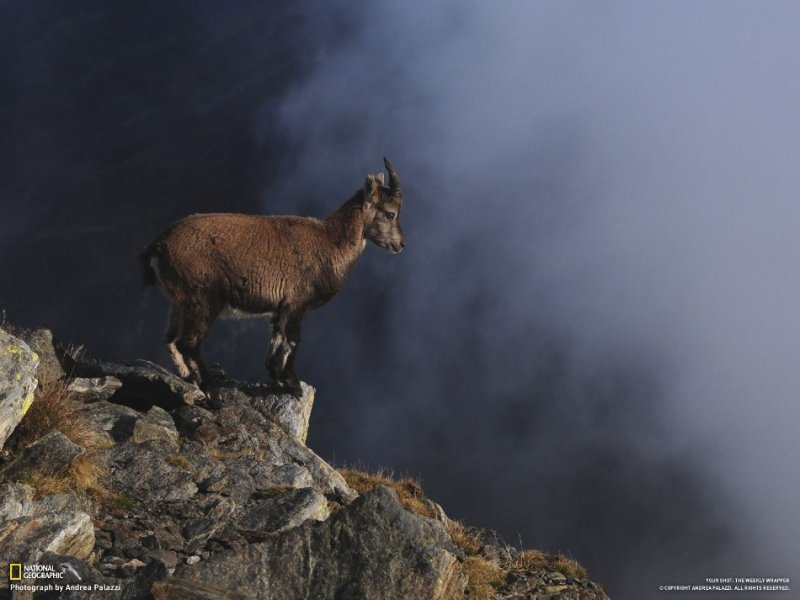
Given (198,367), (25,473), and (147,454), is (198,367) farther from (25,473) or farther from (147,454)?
(25,473)

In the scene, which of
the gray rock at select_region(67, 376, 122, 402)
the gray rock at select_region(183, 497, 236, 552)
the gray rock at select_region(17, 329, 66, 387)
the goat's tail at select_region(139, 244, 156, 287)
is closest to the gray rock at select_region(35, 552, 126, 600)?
the gray rock at select_region(183, 497, 236, 552)

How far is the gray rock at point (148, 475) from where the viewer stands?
14.6m

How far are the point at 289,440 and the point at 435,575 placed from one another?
6.61 meters

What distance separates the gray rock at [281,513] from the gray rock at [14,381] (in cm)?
345

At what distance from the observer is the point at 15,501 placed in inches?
496

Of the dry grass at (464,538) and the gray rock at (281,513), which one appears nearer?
the gray rock at (281,513)

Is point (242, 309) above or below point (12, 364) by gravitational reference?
above

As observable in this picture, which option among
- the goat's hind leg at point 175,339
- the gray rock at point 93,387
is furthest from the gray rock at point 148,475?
the goat's hind leg at point 175,339

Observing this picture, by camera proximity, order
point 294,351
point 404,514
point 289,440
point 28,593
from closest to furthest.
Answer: point 28,593
point 404,514
point 289,440
point 294,351

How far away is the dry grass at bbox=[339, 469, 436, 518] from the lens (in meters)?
18.7

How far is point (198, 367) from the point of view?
1902cm

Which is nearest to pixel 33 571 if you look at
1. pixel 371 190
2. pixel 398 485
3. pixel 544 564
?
pixel 398 485

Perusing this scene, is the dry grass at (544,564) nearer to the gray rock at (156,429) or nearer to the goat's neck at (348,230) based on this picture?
the gray rock at (156,429)

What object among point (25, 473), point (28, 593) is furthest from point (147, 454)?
point (28, 593)
